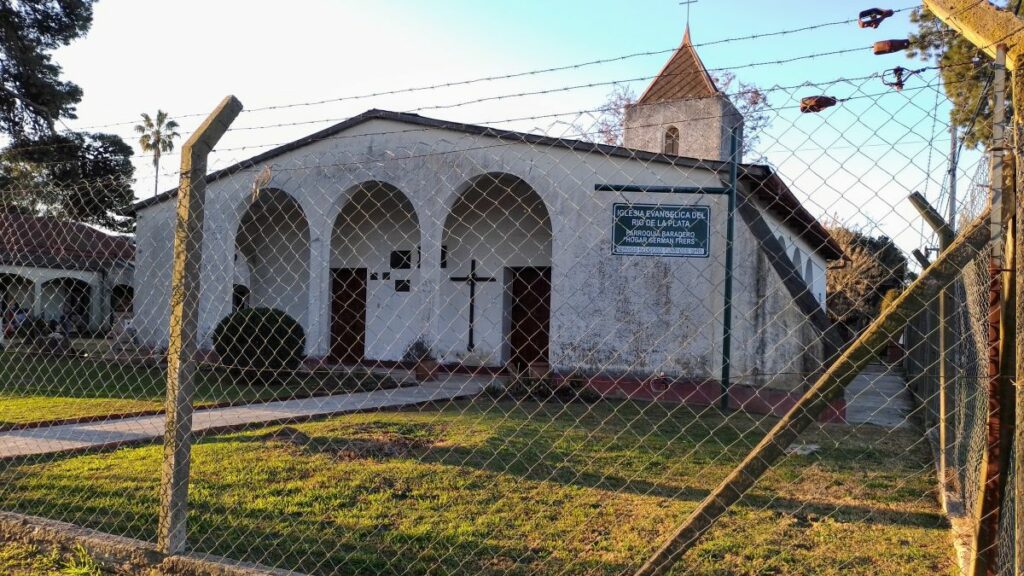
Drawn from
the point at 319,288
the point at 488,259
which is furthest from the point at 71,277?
the point at 488,259

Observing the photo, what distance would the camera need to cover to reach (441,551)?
14.4ft

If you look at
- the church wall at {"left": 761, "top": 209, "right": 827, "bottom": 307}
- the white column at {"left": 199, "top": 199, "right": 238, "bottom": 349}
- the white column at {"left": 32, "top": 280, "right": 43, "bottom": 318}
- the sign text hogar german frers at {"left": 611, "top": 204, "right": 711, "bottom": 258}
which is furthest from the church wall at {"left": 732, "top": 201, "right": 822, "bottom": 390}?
the white column at {"left": 32, "top": 280, "right": 43, "bottom": 318}

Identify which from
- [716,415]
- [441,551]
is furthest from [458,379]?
[441,551]

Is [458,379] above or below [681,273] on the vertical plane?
below

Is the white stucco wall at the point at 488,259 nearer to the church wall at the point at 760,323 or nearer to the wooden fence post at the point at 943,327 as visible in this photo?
the church wall at the point at 760,323

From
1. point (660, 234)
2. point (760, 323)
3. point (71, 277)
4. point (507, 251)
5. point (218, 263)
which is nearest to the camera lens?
point (660, 234)

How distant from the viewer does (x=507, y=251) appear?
16406 millimetres

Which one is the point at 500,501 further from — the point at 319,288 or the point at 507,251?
the point at 319,288

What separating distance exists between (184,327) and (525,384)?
9.13 m

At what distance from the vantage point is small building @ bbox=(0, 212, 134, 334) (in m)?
25.9

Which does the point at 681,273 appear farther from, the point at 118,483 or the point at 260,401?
the point at 118,483

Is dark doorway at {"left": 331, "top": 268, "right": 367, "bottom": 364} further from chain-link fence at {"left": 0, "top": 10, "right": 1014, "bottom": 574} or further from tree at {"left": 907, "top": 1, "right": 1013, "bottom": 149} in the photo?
tree at {"left": 907, "top": 1, "right": 1013, "bottom": 149}

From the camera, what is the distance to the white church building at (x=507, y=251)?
1216 centimetres

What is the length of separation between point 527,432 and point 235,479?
337 centimetres
